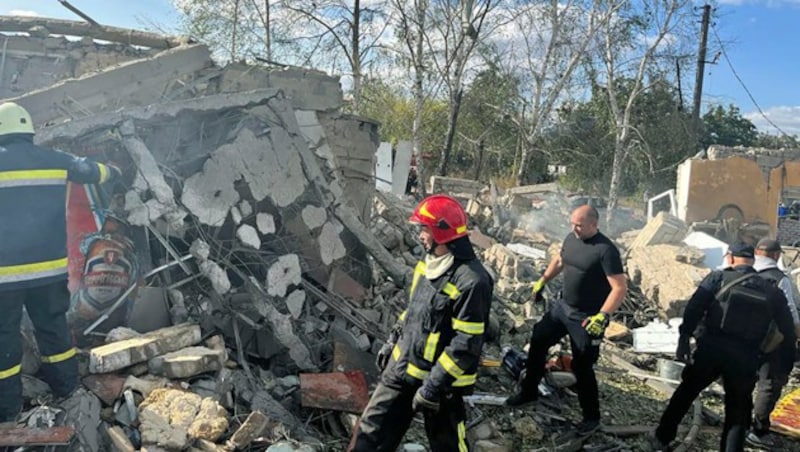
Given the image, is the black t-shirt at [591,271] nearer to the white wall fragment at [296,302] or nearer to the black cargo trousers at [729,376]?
the black cargo trousers at [729,376]

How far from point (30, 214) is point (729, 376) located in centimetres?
474

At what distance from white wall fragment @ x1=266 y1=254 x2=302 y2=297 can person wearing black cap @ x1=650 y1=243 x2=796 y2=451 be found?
126 inches

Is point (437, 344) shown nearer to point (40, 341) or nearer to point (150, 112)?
point (40, 341)

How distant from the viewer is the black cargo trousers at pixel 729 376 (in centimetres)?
397

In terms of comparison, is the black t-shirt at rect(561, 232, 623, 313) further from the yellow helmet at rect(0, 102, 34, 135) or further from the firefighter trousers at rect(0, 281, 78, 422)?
the yellow helmet at rect(0, 102, 34, 135)

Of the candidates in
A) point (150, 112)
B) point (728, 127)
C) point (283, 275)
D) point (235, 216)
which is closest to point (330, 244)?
point (283, 275)

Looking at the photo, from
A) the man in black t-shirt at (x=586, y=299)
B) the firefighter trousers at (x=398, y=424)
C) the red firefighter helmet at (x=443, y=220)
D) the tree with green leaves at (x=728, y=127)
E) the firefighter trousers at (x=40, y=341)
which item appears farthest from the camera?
the tree with green leaves at (x=728, y=127)

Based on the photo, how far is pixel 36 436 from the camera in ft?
10.4

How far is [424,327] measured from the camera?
3.15 meters

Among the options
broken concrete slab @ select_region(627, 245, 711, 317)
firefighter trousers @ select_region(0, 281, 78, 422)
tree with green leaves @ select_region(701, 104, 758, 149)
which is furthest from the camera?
tree with green leaves @ select_region(701, 104, 758, 149)

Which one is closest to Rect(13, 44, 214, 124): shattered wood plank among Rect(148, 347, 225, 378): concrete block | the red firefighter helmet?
Rect(148, 347, 225, 378): concrete block

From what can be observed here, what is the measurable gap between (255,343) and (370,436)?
1.98 metres

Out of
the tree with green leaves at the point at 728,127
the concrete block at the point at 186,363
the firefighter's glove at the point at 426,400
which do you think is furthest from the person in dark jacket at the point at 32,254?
the tree with green leaves at the point at 728,127

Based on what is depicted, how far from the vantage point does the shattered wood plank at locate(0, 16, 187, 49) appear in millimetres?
7918
